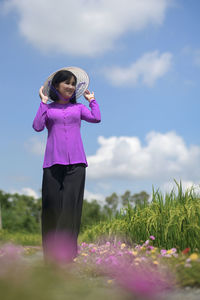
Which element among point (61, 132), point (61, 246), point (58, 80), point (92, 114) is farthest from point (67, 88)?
point (61, 246)

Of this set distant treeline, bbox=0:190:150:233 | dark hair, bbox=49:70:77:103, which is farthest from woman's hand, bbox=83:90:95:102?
distant treeline, bbox=0:190:150:233

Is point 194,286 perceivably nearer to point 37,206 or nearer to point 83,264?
point 83,264

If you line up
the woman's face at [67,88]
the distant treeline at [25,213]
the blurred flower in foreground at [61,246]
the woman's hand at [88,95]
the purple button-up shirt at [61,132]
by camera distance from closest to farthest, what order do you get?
the blurred flower in foreground at [61,246], the purple button-up shirt at [61,132], the woman's face at [67,88], the woman's hand at [88,95], the distant treeline at [25,213]

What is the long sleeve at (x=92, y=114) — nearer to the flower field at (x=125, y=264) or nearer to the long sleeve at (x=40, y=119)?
the long sleeve at (x=40, y=119)

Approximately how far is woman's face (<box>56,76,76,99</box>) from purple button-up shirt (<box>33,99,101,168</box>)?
0.52ft

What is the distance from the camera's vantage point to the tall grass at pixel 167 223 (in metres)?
4.38

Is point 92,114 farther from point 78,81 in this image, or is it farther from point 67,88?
point 78,81

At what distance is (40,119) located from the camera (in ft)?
14.9

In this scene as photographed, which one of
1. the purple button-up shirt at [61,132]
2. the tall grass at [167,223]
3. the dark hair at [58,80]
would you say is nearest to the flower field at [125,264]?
the tall grass at [167,223]

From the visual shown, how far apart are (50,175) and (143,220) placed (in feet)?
5.32

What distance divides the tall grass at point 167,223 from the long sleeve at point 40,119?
1.89m

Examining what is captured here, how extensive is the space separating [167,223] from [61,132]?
1774 mm

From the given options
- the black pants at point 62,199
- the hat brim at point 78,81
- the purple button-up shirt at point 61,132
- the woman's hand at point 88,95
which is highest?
the hat brim at point 78,81

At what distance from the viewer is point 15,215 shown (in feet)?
48.3
